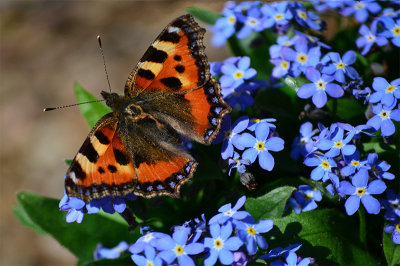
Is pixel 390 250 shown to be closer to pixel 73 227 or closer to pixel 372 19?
pixel 372 19

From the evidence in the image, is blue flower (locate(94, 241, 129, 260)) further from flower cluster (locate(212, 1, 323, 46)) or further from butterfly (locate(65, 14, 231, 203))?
flower cluster (locate(212, 1, 323, 46))

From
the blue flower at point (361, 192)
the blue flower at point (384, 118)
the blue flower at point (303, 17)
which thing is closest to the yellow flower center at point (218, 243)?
the blue flower at point (361, 192)

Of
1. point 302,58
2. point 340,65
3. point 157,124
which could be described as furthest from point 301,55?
point 157,124

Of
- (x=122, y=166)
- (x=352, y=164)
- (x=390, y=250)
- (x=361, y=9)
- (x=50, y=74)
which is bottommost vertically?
(x=390, y=250)

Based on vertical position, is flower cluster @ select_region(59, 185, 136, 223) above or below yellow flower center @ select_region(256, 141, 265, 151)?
above

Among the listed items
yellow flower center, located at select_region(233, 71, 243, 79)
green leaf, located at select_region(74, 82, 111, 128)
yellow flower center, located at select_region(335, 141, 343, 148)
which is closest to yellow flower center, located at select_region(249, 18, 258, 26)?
yellow flower center, located at select_region(233, 71, 243, 79)

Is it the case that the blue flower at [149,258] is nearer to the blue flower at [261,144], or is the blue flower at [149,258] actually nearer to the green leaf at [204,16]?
the blue flower at [261,144]

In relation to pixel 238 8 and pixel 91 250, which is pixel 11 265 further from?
pixel 238 8
